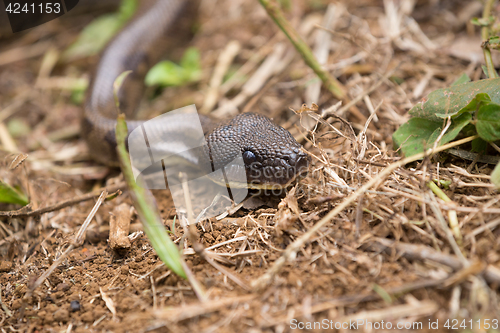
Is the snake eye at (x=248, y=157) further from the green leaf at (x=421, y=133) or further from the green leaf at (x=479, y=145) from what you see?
the green leaf at (x=479, y=145)

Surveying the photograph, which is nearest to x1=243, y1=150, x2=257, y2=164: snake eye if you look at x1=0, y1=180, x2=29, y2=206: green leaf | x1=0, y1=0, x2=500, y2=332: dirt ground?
x1=0, y1=0, x2=500, y2=332: dirt ground

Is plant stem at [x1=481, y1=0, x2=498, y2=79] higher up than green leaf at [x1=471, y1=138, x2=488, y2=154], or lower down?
higher up

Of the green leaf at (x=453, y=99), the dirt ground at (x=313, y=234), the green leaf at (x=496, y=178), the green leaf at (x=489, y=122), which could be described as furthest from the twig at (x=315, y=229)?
the green leaf at (x=496, y=178)

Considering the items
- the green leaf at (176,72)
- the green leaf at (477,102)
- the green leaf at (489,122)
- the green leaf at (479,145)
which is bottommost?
the green leaf at (479,145)

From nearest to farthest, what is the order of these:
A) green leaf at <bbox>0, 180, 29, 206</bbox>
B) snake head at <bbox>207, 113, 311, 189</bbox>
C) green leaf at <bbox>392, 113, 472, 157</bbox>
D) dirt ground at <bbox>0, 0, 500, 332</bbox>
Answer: dirt ground at <bbox>0, 0, 500, 332</bbox>, green leaf at <bbox>392, 113, 472, 157</bbox>, snake head at <bbox>207, 113, 311, 189</bbox>, green leaf at <bbox>0, 180, 29, 206</bbox>

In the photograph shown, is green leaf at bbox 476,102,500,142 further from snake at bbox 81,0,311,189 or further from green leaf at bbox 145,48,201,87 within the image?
green leaf at bbox 145,48,201,87

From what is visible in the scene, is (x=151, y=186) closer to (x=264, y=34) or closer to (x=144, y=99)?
(x=144, y=99)

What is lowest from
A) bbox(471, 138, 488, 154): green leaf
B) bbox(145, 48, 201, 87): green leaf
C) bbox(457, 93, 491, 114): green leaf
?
bbox(471, 138, 488, 154): green leaf

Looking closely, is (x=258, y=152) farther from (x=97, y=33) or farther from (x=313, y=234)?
(x=97, y=33)
